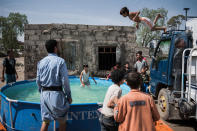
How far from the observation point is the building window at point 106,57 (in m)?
10.8

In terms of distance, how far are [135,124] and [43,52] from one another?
906cm

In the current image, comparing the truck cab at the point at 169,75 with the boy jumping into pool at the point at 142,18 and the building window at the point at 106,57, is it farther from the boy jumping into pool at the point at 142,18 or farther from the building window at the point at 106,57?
the building window at the point at 106,57

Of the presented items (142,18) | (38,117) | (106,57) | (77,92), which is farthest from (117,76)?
(106,57)

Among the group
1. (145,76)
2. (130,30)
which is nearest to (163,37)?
(145,76)

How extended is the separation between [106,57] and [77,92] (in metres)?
3.97

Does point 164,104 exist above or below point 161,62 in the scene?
below

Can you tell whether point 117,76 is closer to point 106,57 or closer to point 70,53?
point 70,53

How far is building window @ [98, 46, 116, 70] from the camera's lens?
35.3ft

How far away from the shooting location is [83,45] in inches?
403

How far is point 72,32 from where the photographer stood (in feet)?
33.1

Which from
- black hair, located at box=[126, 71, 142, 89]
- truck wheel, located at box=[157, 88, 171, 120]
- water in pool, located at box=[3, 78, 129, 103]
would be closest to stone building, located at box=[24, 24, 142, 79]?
water in pool, located at box=[3, 78, 129, 103]

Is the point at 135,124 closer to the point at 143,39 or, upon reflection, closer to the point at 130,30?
the point at 130,30

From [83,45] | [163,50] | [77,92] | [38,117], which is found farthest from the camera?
[83,45]

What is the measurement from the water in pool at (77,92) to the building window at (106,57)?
8.11 ft
